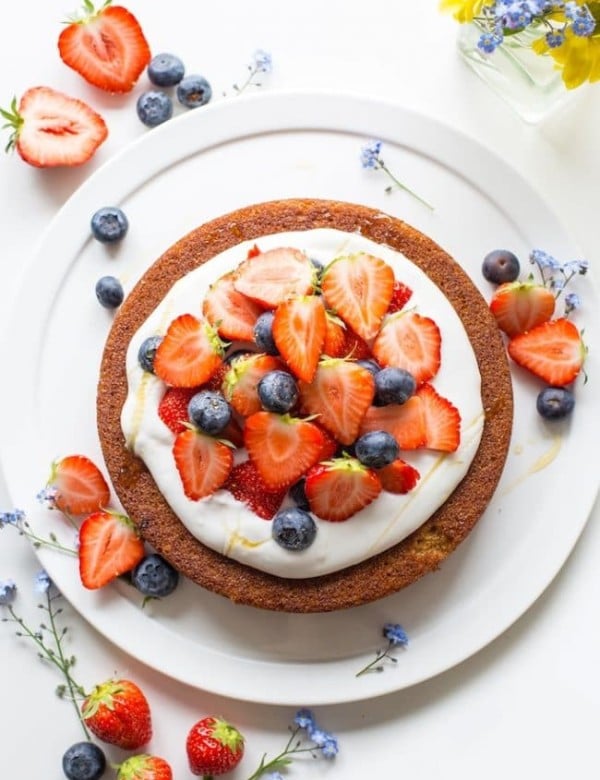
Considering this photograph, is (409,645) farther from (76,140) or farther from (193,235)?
(76,140)

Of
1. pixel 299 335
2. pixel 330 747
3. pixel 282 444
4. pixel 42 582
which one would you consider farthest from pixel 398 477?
pixel 42 582

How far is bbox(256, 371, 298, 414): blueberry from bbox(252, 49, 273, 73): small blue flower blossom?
48.6 inches

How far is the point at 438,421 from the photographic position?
315 cm

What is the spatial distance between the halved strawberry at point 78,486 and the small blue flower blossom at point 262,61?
1445 millimetres

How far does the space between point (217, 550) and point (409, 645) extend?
0.72 metres

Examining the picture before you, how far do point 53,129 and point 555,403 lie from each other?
1.90 metres

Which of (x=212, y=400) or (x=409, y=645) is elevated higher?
(x=212, y=400)

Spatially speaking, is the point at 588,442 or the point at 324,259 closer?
the point at 324,259

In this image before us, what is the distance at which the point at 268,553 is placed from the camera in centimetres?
314

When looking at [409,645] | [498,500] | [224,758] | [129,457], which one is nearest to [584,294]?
[498,500]

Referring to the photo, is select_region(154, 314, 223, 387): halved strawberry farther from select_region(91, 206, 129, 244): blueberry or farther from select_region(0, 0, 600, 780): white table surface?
select_region(0, 0, 600, 780): white table surface

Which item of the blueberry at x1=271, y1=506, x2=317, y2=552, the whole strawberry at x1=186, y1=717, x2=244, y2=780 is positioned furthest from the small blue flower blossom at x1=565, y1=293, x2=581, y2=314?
the whole strawberry at x1=186, y1=717, x2=244, y2=780

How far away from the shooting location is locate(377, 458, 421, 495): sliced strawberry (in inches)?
122

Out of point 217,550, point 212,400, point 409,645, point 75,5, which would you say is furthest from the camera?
point 75,5
